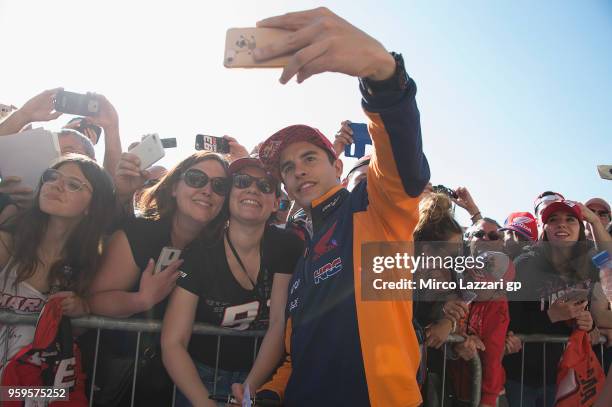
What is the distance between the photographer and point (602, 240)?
422cm

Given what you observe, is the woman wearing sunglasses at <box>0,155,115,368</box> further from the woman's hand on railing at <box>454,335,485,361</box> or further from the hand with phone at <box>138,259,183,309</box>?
the woman's hand on railing at <box>454,335,485,361</box>

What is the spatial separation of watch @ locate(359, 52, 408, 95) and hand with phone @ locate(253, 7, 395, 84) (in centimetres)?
10

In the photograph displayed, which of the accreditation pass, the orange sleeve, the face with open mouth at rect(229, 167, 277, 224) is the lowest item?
the accreditation pass


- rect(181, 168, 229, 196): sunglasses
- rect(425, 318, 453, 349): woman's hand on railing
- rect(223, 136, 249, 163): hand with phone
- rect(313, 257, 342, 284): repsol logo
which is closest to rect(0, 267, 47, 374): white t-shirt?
rect(181, 168, 229, 196): sunglasses

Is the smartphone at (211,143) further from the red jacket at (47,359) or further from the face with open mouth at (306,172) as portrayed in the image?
the red jacket at (47,359)

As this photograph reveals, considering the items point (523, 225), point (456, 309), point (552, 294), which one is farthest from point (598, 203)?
point (456, 309)

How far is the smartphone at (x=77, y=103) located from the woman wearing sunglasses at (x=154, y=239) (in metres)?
0.70

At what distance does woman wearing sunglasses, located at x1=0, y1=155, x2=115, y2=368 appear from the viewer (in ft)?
8.54

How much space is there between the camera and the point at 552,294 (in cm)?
378

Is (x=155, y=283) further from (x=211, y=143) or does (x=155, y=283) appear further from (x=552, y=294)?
(x=552, y=294)

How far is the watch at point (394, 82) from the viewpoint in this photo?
150 cm

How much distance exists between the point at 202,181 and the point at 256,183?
39cm

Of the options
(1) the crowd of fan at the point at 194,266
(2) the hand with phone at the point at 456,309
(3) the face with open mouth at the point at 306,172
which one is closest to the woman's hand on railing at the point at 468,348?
(1) the crowd of fan at the point at 194,266

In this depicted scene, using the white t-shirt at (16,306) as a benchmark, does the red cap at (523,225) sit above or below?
above
